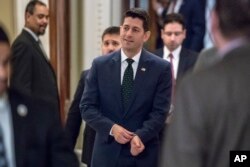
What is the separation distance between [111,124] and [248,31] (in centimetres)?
163

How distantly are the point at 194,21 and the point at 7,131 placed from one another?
142 inches

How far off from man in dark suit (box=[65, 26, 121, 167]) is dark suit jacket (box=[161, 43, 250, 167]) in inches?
74.3

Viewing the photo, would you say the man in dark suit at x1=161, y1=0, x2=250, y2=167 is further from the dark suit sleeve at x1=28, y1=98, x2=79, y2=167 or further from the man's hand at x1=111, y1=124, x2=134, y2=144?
the man's hand at x1=111, y1=124, x2=134, y2=144

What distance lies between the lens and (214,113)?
146 centimetres

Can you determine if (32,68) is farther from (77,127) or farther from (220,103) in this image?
(220,103)

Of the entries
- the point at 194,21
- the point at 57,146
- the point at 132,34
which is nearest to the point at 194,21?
the point at 194,21

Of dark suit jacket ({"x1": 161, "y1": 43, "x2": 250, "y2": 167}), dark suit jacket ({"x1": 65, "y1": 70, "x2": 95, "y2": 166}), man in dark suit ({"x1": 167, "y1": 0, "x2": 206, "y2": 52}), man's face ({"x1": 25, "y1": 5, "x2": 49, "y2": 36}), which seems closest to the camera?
dark suit jacket ({"x1": 161, "y1": 43, "x2": 250, "y2": 167})

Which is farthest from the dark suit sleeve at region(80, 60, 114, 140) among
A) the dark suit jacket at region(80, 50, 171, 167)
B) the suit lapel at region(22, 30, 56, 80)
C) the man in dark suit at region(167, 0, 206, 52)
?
the man in dark suit at region(167, 0, 206, 52)

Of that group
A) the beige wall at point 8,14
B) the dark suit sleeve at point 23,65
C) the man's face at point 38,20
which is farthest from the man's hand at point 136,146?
the beige wall at point 8,14

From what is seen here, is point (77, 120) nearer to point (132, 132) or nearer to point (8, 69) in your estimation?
point (132, 132)

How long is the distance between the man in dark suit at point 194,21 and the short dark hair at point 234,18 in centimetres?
368

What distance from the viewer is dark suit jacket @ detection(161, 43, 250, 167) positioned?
146cm

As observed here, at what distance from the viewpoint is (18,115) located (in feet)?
6.08

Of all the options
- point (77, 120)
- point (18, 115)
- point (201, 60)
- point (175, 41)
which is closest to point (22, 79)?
point (77, 120)
